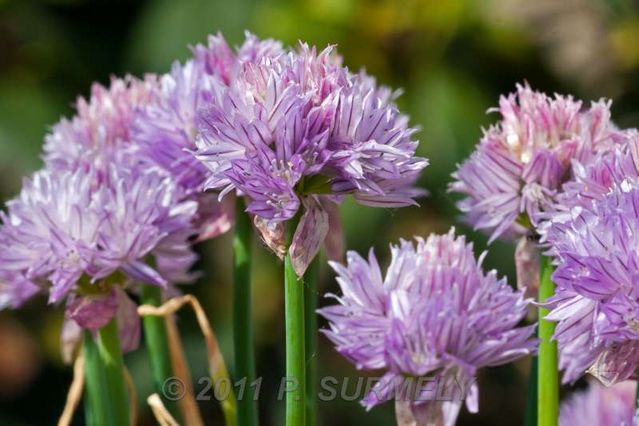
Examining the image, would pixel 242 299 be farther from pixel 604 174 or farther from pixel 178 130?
pixel 604 174

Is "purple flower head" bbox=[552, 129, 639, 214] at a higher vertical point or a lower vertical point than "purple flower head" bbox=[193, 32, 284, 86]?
lower

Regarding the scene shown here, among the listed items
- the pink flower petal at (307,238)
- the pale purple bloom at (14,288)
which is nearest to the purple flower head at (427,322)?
the pink flower petal at (307,238)

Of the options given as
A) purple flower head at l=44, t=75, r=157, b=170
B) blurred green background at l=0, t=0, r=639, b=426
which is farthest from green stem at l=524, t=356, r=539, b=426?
blurred green background at l=0, t=0, r=639, b=426

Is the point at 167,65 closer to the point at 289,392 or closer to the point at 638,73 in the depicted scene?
the point at 638,73

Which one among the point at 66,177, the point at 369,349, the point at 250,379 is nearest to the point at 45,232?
the point at 66,177

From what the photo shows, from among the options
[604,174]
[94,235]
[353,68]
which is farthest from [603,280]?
[353,68]

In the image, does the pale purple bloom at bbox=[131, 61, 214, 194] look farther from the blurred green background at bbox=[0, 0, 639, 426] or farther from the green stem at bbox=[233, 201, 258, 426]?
the blurred green background at bbox=[0, 0, 639, 426]
